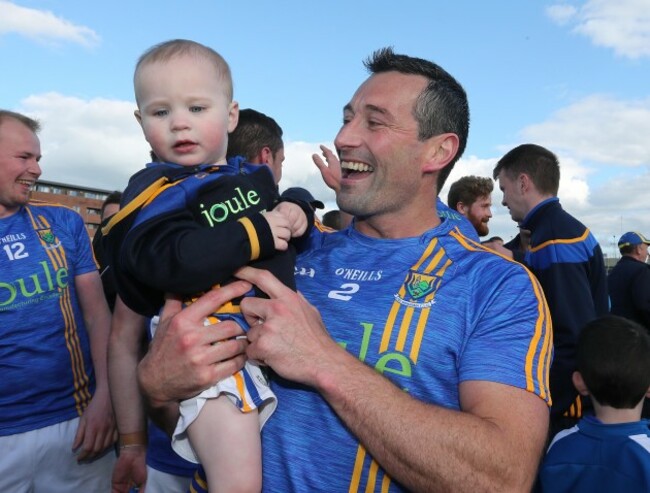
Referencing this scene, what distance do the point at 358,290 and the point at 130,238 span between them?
Result: 798 mm

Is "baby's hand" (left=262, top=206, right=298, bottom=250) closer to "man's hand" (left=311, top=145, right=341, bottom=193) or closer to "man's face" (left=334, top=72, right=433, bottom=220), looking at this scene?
"man's face" (left=334, top=72, right=433, bottom=220)

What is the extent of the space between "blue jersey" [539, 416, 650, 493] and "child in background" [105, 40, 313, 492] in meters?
1.78

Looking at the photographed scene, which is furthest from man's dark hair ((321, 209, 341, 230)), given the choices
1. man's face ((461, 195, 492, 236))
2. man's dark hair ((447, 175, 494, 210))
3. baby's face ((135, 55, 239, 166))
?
baby's face ((135, 55, 239, 166))

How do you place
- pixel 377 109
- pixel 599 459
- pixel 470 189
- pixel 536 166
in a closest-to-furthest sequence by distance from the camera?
pixel 377 109 < pixel 599 459 < pixel 536 166 < pixel 470 189

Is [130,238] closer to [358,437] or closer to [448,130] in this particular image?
[358,437]

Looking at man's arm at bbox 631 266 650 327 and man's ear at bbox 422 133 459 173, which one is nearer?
man's ear at bbox 422 133 459 173

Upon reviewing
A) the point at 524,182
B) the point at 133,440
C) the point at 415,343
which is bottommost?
the point at 133,440

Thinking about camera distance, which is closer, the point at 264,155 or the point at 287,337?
the point at 287,337

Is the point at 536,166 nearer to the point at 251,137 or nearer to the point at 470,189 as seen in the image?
the point at 470,189

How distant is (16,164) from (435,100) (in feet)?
8.83

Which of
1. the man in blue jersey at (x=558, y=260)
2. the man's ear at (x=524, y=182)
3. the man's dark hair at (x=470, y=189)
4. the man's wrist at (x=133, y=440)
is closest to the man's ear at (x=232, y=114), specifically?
the man's wrist at (x=133, y=440)

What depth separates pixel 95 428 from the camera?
354cm

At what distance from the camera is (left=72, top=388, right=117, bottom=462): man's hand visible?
3.53 meters

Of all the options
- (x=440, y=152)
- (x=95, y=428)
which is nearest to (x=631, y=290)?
(x=440, y=152)
